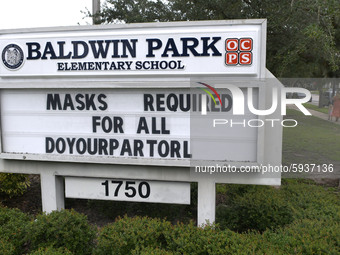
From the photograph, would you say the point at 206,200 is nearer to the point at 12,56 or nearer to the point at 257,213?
the point at 257,213

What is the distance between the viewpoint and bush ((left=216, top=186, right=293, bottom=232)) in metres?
4.95

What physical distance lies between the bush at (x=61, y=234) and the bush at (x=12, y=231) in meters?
0.18

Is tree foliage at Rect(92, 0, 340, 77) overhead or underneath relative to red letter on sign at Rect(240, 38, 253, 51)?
overhead

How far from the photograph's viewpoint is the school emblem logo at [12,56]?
4816 millimetres

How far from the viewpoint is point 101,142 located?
4707mm

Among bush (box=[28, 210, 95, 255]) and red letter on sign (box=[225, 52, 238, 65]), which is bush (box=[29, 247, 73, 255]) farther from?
red letter on sign (box=[225, 52, 238, 65])

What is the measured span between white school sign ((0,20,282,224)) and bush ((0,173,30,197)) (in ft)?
6.07

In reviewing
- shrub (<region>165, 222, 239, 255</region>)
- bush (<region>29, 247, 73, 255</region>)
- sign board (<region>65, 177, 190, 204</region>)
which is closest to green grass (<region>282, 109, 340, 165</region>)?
sign board (<region>65, 177, 190, 204</region>)

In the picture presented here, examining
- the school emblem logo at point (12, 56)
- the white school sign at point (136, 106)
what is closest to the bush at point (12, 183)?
the white school sign at point (136, 106)

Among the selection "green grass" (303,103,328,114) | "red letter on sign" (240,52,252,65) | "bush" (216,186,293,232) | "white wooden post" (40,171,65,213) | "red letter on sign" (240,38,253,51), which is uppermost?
"red letter on sign" (240,38,253,51)

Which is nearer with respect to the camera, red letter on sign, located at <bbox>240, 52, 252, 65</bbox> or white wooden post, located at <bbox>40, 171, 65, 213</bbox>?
red letter on sign, located at <bbox>240, 52, 252, 65</bbox>

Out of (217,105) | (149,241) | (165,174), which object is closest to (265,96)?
(217,105)

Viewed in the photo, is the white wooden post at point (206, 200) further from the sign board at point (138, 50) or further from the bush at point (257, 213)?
the sign board at point (138, 50)

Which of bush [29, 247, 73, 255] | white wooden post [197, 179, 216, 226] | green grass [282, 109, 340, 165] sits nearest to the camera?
bush [29, 247, 73, 255]
